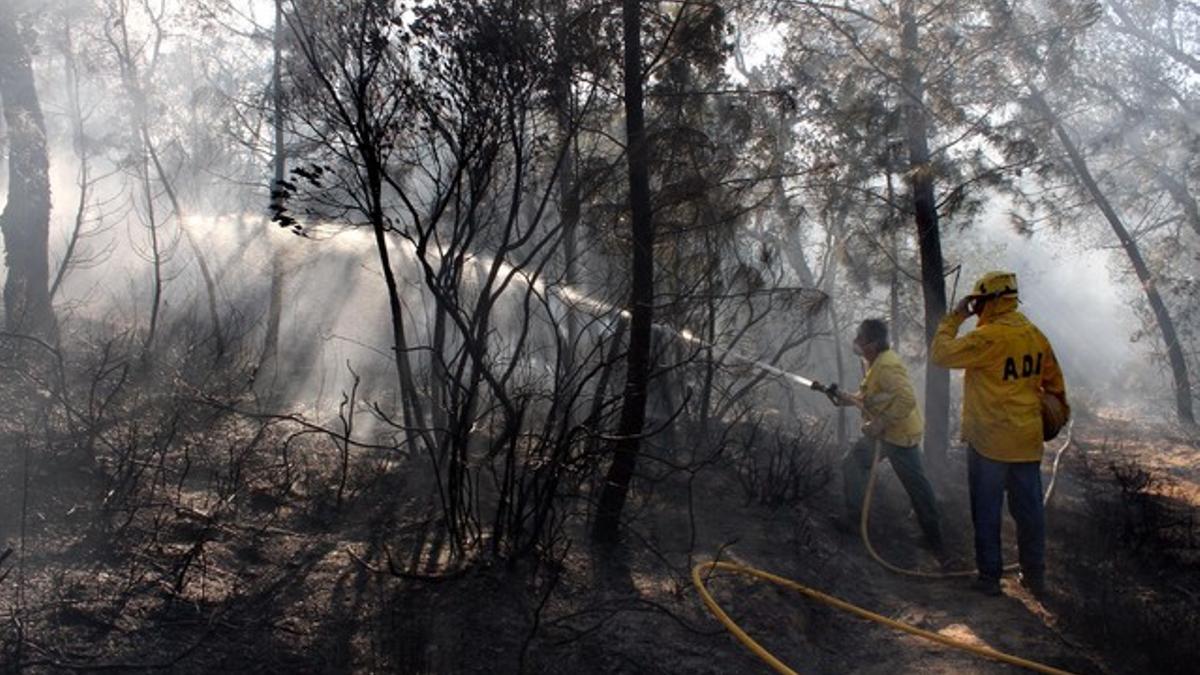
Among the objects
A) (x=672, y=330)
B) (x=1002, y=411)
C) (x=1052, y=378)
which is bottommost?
(x=1002, y=411)

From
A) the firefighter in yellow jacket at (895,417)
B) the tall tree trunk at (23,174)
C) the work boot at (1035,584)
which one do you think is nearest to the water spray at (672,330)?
the firefighter in yellow jacket at (895,417)

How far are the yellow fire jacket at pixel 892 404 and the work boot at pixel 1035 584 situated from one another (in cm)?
131

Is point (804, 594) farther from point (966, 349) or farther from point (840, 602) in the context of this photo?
point (966, 349)

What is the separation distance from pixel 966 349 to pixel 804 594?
1.85 m

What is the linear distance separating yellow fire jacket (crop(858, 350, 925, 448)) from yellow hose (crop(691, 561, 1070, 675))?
63.5 inches

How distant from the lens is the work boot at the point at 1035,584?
6.16m

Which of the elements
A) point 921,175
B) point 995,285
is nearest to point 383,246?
point 995,285

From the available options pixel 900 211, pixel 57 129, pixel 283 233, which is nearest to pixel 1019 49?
pixel 900 211

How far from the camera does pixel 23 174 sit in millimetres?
13289

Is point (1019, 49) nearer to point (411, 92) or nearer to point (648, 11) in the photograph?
point (648, 11)

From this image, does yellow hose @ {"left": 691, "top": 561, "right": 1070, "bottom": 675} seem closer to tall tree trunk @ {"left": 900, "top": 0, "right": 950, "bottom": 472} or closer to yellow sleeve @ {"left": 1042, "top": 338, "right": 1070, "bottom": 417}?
yellow sleeve @ {"left": 1042, "top": 338, "right": 1070, "bottom": 417}

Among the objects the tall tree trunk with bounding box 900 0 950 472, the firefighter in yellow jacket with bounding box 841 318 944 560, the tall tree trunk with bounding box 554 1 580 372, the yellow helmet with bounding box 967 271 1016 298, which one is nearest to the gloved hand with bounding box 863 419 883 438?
the firefighter in yellow jacket with bounding box 841 318 944 560

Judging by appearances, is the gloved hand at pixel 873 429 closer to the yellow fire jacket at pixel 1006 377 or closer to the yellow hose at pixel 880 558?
the yellow hose at pixel 880 558

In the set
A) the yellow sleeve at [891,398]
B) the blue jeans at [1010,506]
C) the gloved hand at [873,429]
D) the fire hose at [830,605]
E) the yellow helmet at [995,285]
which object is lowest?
the fire hose at [830,605]
